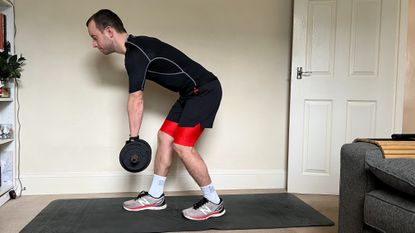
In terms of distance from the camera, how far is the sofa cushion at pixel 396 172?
3.78ft

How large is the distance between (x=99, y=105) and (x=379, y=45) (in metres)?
2.30

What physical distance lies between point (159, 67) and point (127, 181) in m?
1.09

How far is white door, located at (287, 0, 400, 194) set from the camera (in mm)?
2588

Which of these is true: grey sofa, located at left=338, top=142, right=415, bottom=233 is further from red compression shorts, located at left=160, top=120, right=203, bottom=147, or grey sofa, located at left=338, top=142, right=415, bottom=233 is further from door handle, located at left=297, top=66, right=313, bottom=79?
door handle, located at left=297, top=66, right=313, bottom=79

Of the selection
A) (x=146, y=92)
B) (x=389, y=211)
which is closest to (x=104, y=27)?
(x=146, y=92)

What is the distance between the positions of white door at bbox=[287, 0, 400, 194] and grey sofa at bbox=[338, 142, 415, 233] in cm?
120

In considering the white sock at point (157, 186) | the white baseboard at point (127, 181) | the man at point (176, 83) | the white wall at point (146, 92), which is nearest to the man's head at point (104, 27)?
the man at point (176, 83)

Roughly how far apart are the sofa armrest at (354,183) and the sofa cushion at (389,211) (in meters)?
0.05

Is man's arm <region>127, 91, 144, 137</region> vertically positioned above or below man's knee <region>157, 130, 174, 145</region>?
above

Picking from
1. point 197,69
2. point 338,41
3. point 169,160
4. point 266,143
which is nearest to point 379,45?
point 338,41

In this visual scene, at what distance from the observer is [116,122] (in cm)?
262

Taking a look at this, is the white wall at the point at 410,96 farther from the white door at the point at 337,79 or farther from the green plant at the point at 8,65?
the green plant at the point at 8,65

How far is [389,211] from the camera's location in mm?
1204

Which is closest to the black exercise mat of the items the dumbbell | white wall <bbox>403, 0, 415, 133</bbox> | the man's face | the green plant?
the dumbbell
